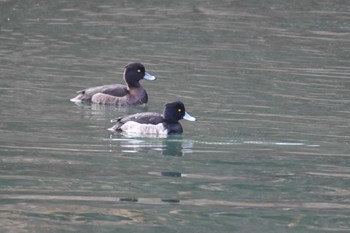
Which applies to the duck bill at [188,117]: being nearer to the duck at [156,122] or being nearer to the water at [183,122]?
the duck at [156,122]

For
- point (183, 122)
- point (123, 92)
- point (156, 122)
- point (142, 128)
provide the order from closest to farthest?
point (142, 128) < point (156, 122) < point (183, 122) < point (123, 92)

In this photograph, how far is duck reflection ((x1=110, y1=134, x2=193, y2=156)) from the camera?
1540cm

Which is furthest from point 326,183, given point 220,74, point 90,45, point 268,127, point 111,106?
point 90,45

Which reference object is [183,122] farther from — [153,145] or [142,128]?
[153,145]

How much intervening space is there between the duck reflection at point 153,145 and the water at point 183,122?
4 centimetres

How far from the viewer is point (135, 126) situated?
16859 mm

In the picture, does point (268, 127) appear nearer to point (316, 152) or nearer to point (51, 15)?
point (316, 152)

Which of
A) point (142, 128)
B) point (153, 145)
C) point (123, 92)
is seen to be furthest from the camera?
point (123, 92)

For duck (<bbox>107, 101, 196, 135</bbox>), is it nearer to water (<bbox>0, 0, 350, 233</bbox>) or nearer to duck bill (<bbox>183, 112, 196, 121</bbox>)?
duck bill (<bbox>183, 112, 196, 121</bbox>)

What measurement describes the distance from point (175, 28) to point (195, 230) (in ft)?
59.8

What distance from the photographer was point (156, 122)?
56.0 feet

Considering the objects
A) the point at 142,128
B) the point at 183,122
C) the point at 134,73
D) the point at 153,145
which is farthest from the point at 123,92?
the point at 153,145

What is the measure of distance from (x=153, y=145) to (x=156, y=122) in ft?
3.47

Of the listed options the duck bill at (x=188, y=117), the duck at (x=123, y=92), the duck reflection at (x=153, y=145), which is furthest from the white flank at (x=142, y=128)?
the duck at (x=123, y=92)
